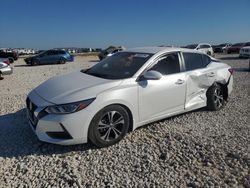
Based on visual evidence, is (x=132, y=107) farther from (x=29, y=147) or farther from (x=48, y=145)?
(x=29, y=147)

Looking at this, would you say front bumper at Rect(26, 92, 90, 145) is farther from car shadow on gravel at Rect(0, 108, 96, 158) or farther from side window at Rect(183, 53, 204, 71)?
side window at Rect(183, 53, 204, 71)

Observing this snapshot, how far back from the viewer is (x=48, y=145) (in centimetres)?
404

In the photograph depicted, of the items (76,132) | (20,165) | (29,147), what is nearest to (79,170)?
(76,132)

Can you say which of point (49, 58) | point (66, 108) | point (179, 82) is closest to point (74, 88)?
point (66, 108)

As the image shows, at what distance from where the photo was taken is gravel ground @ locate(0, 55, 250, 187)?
309 centimetres

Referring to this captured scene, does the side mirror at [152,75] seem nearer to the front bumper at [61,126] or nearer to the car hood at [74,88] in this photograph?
the car hood at [74,88]

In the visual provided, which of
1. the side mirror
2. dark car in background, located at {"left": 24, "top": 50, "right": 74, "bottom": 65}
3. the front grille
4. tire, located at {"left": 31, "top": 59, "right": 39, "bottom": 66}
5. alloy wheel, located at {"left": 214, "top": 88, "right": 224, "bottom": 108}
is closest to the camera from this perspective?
the front grille

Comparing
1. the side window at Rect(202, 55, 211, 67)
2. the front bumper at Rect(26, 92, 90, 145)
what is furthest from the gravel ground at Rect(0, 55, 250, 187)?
the side window at Rect(202, 55, 211, 67)

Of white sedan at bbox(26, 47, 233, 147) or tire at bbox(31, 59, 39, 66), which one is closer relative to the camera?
white sedan at bbox(26, 47, 233, 147)

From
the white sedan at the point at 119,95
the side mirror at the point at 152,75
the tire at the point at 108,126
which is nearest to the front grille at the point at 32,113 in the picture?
the white sedan at the point at 119,95

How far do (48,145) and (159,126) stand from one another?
81.9 inches

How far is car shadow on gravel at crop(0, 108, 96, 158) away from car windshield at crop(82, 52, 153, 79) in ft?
4.36

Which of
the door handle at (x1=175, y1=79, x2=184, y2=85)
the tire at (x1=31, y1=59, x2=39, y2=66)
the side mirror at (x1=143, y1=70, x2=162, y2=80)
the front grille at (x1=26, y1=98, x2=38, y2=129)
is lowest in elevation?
the tire at (x1=31, y1=59, x2=39, y2=66)

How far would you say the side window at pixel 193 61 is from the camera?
16.7 feet
